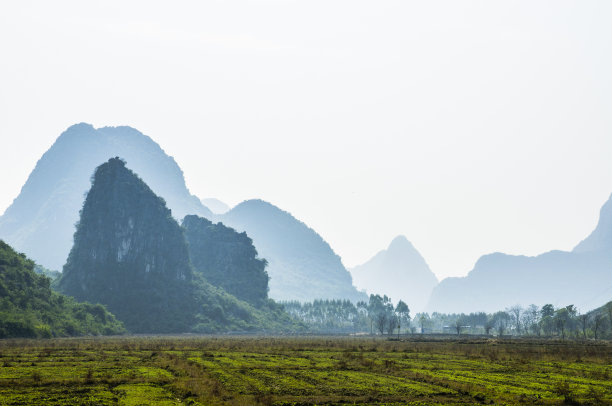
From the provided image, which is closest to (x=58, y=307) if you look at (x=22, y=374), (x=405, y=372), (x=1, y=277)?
(x=1, y=277)

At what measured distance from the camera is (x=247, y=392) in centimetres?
4344

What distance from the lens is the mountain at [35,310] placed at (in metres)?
126

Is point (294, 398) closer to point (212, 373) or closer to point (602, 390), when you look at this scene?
point (212, 373)

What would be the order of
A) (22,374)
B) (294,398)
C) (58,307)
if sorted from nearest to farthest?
(294,398)
(22,374)
(58,307)

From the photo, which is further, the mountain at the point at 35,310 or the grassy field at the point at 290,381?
the mountain at the point at 35,310

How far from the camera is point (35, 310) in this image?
141m

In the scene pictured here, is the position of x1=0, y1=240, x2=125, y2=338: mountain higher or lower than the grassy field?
higher

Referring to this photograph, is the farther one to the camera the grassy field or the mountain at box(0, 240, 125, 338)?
the mountain at box(0, 240, 125, 338)

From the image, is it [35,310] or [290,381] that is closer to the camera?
[290,381]

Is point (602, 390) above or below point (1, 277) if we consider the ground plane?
below

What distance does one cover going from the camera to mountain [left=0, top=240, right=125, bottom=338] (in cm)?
12569

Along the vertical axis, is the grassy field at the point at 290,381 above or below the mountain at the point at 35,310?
below

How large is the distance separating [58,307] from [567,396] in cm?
14741

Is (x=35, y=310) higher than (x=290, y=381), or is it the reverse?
(x=35, y=310)
